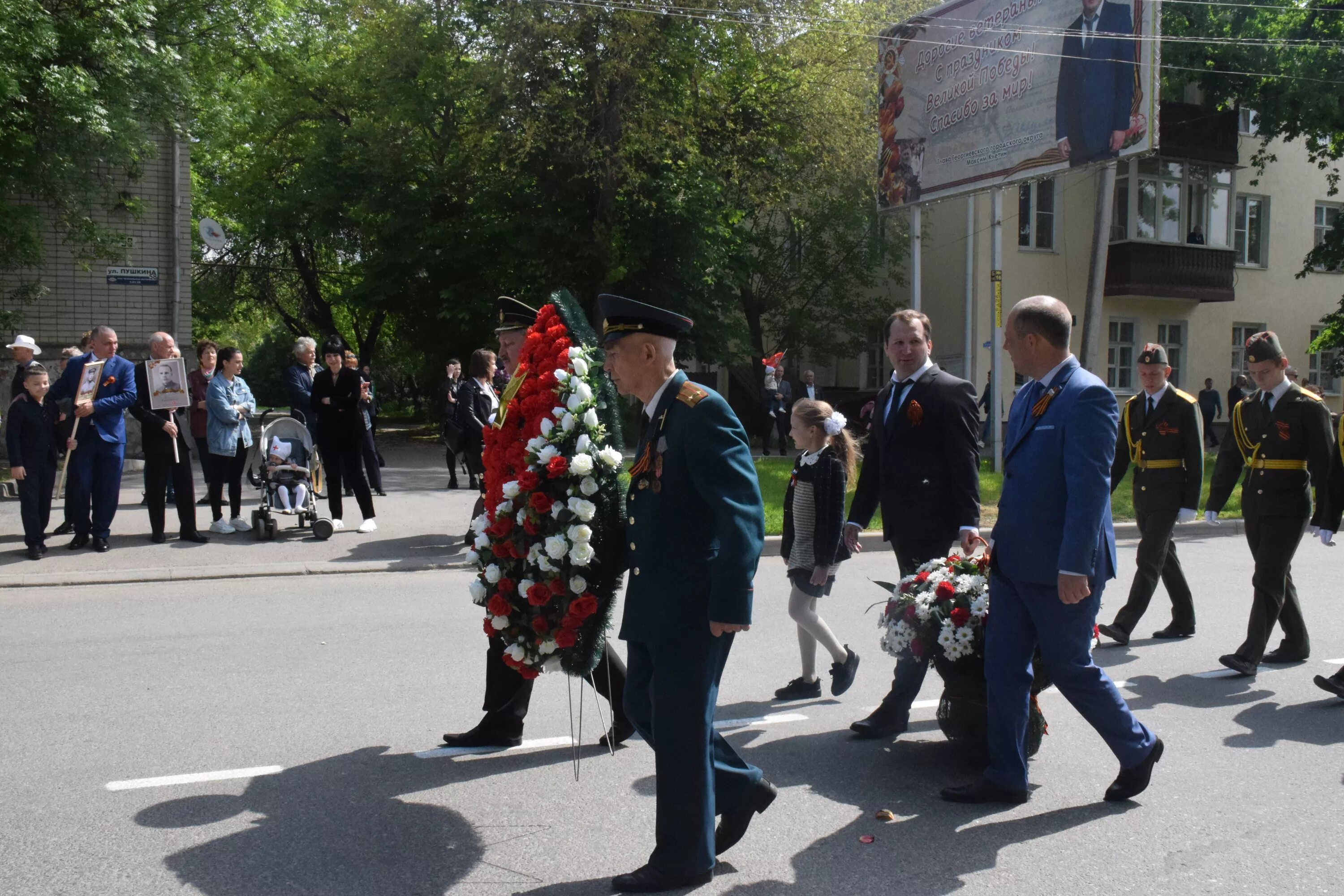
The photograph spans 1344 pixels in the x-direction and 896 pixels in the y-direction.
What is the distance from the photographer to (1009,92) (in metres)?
17.9

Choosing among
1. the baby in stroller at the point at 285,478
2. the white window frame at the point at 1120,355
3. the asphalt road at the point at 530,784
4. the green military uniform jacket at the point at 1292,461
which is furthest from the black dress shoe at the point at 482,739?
the white window frame at the point at 1120,355

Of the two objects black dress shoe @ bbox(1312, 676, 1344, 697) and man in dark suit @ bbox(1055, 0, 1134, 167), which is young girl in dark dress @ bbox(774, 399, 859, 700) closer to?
black dress shoe @ bbox(1312, 676, 1344, 697)

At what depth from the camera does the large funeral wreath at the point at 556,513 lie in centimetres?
404

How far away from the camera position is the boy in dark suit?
996 centimetres

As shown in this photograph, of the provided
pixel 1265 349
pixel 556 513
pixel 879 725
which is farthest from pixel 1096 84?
pixel 556 513

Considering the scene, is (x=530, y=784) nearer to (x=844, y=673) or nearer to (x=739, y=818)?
(x=739, y=818)

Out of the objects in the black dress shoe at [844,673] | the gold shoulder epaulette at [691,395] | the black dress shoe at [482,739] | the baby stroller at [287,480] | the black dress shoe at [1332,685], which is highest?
the gold shoulder epaulette at [691,395]

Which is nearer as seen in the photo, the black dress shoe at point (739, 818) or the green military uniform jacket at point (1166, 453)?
the black dress shoe at point (739, 818)

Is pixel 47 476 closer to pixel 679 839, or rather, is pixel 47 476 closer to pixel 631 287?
pixel 679 839

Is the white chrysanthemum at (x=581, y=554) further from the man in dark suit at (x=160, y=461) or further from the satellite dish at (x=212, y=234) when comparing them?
the satellite dish at (x=212, y=234)

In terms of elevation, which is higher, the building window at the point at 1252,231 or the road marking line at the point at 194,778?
the building window at the point at 1252,231

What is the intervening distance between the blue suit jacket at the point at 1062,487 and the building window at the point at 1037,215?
2614cm

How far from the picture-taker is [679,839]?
3.62 m

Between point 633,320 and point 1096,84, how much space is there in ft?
49.0
